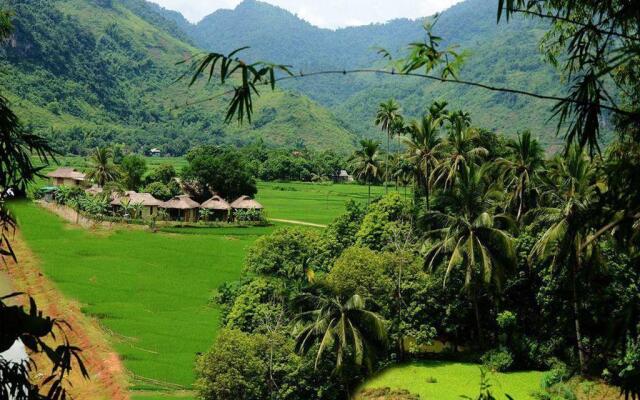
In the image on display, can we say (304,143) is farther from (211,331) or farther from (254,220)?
(211,331)

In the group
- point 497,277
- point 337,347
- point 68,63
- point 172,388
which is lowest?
point 172,388

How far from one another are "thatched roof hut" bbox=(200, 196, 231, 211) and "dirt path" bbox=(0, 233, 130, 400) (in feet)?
63.8

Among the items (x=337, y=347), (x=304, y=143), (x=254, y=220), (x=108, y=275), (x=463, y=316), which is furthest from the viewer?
(x=304, y=143)

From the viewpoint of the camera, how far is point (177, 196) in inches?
2299

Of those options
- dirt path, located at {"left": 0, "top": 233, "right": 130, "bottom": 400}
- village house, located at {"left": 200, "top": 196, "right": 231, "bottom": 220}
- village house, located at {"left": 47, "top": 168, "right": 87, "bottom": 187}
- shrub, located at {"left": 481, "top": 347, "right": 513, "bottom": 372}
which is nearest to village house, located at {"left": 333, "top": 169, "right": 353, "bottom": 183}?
village house, located at {"left": 47, "top": 168, "right": 87, "bottom": 187}

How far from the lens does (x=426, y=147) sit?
33.1m

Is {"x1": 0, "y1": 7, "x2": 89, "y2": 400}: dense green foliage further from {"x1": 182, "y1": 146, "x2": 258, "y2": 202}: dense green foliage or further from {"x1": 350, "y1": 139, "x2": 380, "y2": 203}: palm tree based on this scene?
{"x1": 182, "y1": 146, "x2": 258, "y2": 202}: dense green foliage

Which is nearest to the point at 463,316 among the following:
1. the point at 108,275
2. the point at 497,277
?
the point at 497,277

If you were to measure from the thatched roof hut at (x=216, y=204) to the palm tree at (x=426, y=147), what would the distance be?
27792 mm

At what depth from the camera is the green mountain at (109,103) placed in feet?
451

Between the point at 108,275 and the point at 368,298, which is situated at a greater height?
the point at 368,298

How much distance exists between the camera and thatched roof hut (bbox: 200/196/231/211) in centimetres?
5804

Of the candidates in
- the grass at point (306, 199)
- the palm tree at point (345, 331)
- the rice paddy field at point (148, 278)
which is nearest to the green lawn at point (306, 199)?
the grass at point (306, 199)

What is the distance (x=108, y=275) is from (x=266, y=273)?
46.1 feet
